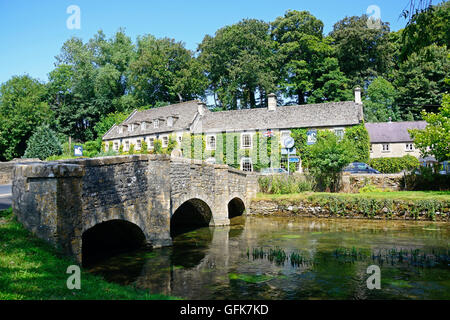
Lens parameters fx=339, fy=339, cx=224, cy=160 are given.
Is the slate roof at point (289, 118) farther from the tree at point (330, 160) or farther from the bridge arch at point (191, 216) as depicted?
the bridge arch at point (191, 216)

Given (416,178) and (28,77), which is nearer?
(416,178)

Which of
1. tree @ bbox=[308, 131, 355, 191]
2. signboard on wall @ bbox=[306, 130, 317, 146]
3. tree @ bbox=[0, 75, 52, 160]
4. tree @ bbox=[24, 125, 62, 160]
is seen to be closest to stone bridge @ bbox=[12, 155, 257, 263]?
tree @ bbox=[308, 131, 355, 191]

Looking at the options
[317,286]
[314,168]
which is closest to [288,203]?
[314,168]

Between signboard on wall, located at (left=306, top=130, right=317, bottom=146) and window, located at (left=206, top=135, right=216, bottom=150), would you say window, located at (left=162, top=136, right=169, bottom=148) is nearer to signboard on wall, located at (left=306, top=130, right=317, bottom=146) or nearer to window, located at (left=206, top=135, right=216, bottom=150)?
window, located at (left=206, top=135, right=216, bottom=150)

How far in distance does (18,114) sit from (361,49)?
4636cm

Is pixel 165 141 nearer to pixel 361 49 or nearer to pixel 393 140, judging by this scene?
pixel 393 140

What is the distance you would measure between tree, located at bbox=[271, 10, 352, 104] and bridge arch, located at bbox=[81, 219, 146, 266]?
3795cm

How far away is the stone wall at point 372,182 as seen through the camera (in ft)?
75.7

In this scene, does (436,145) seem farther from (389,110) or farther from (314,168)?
(389,110)

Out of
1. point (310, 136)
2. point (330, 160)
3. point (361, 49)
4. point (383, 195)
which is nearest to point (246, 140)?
point (310, 136)

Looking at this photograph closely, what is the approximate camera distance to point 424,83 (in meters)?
43.3

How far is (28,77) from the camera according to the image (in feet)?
166

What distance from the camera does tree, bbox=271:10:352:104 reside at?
44875 millimetres

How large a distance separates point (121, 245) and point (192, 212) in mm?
5457
